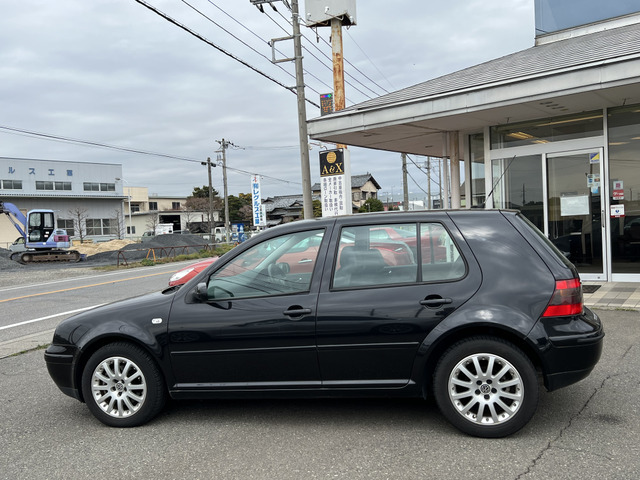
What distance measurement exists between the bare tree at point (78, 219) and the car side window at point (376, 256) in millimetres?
50041

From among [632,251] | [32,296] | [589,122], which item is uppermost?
[589,122]

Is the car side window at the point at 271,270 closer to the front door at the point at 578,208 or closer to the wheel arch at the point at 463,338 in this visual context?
the wheel arch at the point at 463,338

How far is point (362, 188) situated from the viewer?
76.4 meters

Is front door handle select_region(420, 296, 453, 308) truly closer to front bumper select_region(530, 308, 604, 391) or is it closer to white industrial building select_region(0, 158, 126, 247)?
front bumper select_region(530, 308, 604, 391)

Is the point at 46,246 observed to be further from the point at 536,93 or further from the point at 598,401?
the point at 598,401

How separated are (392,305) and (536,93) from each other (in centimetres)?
617

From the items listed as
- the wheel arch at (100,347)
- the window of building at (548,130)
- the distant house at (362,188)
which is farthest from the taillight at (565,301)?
the distant house at (362,188)

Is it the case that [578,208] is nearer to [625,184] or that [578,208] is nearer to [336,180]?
[625,184]

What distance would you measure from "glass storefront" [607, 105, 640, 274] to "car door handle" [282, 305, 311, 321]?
25.5 feet

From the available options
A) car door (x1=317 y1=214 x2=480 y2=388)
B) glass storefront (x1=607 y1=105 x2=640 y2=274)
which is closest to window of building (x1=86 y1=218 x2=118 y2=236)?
glass storefront (x1=607 y1=105 x2=640 y2=274)

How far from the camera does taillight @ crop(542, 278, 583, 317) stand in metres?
3.54

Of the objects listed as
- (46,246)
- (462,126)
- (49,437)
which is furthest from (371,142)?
(46,246)

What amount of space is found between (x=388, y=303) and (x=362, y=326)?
9.5 inches

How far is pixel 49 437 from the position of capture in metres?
3.95
